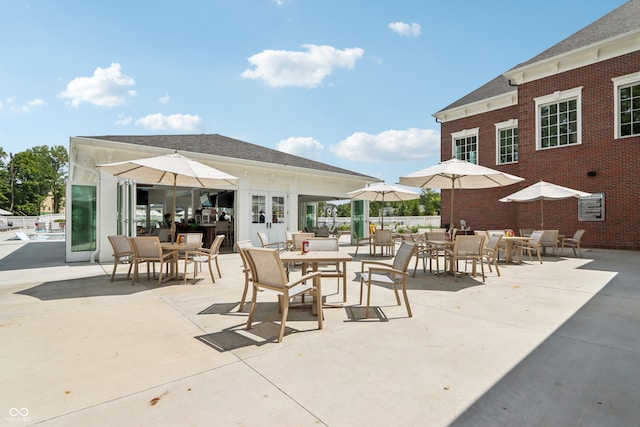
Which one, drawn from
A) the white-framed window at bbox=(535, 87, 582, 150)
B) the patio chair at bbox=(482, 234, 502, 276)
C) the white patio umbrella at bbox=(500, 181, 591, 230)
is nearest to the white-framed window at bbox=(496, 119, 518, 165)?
the white-framed window at bbox=(535, 87, 582, 150)

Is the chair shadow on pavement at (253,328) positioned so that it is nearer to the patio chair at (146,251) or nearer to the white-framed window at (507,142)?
the patio chair at (146,251)

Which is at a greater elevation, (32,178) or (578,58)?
(578,58)

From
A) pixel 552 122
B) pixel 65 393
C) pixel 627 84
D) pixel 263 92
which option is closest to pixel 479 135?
pixel 552 122

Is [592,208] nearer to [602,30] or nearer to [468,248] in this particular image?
[602,30]

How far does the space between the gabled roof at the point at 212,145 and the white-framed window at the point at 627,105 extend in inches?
379

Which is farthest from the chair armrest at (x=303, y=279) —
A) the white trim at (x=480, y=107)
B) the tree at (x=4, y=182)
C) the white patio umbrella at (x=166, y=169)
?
the tree at (x=4, y=182)

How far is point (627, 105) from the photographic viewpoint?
1152 cm

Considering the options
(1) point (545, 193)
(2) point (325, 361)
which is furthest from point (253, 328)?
(1) point (545, 193)

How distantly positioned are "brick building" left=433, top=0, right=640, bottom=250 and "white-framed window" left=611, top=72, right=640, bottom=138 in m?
0.03

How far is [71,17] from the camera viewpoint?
7930 mm

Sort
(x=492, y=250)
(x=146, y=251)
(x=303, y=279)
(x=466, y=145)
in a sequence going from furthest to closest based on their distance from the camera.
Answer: (x=466, y=145)
(x=492, y=250)
(x=146, y=251)
(x=303, y=279)

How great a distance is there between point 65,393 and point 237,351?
125 centimetres

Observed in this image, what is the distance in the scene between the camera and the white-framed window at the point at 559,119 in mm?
12633

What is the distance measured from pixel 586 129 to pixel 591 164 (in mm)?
1382
